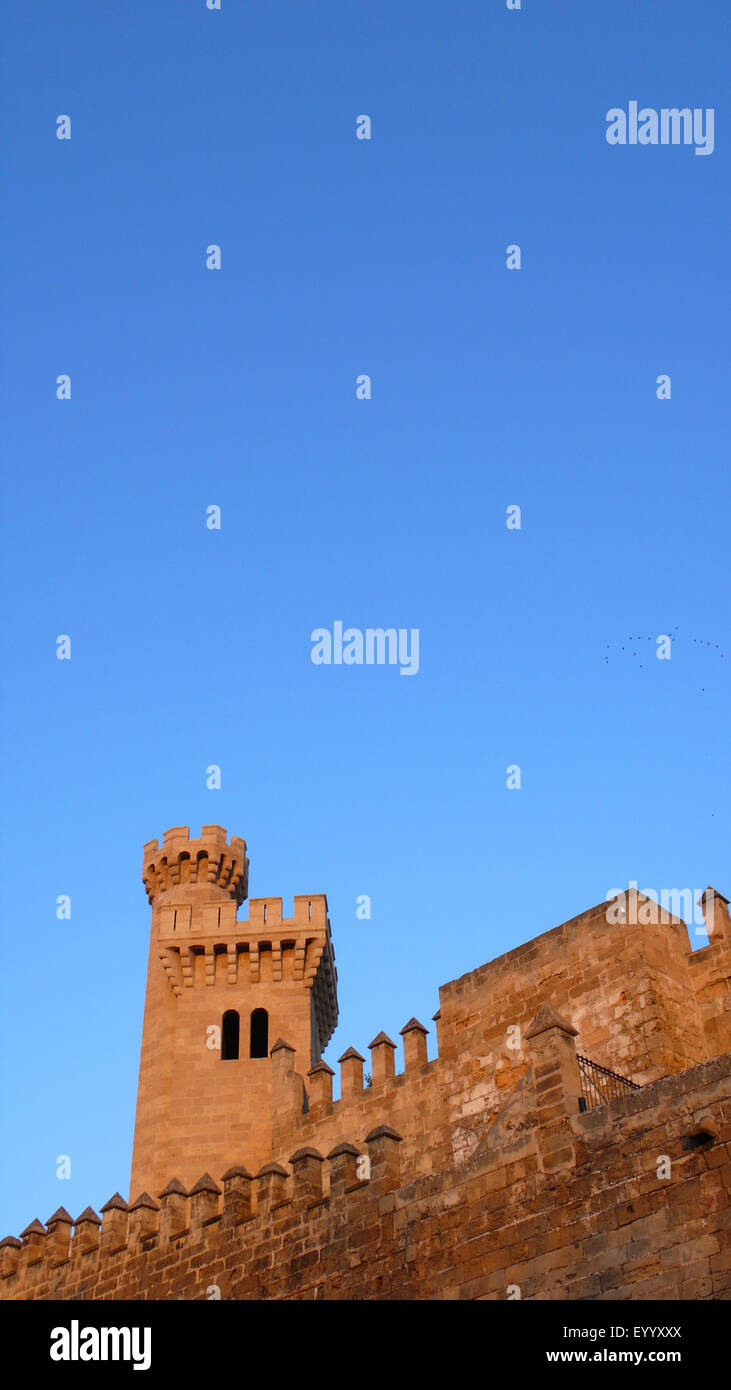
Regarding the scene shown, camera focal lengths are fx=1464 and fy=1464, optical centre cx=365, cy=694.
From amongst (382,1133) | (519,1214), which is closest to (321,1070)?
(382,1133)

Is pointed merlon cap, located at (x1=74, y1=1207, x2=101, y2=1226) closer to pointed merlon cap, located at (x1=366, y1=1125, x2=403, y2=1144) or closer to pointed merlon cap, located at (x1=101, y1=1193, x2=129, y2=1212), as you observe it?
Answer: pointed merlon cap, located at (x1=101, y1=1193, x2=129, y2=1212)

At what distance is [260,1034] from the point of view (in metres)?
31.4

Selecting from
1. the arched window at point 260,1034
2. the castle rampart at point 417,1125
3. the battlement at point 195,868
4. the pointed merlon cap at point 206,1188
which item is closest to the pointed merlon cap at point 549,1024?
the castle rampart at point 417,1125

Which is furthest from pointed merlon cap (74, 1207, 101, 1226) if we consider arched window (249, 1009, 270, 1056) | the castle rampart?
arched window (249, 1009, 270, 1056)

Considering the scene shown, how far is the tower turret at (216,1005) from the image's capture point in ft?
93.5

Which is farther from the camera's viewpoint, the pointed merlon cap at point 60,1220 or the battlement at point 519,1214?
the pointed merlon cap at point 60,1220

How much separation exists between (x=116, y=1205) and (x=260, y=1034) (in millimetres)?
9019

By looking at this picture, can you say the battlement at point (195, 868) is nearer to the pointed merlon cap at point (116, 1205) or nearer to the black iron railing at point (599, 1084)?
the pointed merlon cap at point (116, 1205)

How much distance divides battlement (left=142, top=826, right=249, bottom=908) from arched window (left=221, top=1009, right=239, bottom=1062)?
3450 millimetres

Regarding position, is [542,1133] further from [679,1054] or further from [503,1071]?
[503,1071]

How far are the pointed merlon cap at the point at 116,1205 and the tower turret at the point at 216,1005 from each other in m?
4.58

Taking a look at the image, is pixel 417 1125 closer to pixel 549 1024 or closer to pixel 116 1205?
pixel 116 1205
